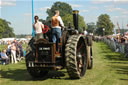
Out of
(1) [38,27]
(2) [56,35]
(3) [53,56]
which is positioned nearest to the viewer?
(3) [53,56]

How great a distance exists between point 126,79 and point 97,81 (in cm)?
125

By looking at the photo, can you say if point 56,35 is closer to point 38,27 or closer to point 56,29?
point 56,29

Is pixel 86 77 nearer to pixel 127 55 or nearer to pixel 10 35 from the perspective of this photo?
pixel 127 55

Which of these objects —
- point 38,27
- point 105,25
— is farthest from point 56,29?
point 105,25

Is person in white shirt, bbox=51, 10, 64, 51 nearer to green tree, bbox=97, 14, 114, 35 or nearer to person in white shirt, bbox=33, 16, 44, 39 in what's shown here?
person in white shirt, bbox=33, 16, 44, 39

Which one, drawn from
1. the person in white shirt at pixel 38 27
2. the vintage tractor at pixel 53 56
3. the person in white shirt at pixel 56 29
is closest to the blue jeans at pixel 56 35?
the person in white shirt at pixel 56 29

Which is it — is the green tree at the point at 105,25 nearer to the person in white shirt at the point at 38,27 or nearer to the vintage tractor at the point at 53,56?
the person in white shirt at the point at 38,27

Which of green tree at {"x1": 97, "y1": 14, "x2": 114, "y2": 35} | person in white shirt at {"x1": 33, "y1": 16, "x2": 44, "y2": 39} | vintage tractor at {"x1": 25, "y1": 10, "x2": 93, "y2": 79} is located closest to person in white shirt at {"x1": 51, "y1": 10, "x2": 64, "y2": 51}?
vintage tractor at {"x1": 25, "y1": 10, "x2": 93, "y2": 79}

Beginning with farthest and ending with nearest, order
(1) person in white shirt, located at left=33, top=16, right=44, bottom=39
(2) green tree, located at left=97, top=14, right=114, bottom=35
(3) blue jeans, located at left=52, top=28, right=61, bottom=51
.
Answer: (2) green tree, located at left=97, top=14, right=114, bottom=35, (1) person in white shirt, located at left=33, top=16, right=44, bottom=39, (3) blue jeans, located at left=52, top=28, right=61, bottom=51

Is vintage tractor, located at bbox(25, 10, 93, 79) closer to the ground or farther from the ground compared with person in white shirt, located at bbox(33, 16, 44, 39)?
closer to the ground

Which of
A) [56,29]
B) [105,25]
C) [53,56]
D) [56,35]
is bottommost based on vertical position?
[53,56]

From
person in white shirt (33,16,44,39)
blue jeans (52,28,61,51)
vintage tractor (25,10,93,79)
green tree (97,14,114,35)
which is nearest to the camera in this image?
vintage tractor (25,10,93,79)

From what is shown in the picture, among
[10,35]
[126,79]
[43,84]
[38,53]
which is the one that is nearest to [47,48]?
[38,53]

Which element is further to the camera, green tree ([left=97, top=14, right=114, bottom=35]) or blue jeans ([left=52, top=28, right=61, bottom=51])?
green tree ([left=97, top=14, right=114, bottom=35])
